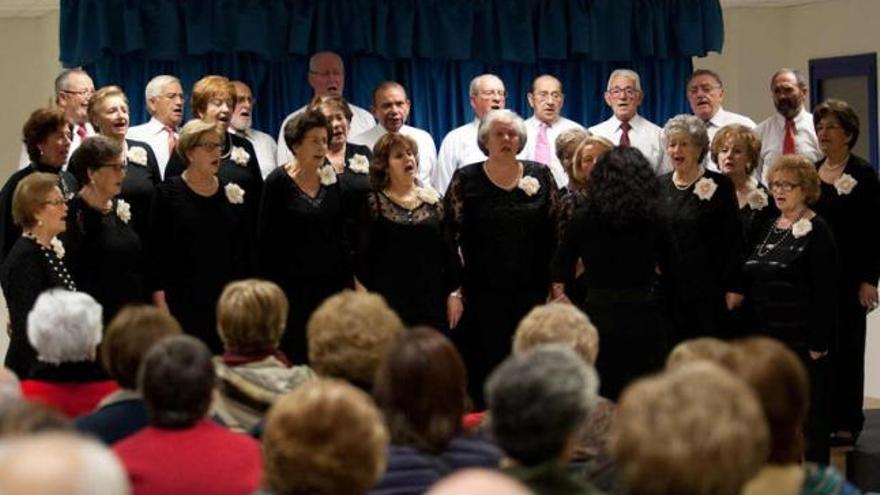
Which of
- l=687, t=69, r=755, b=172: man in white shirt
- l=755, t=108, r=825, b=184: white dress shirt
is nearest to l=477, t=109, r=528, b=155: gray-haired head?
A: l=755, t=108, r=825, b=184: white dress shirt

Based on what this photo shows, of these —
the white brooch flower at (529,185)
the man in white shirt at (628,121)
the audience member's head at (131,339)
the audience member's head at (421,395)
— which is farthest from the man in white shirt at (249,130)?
the audience member's head at (421,395)

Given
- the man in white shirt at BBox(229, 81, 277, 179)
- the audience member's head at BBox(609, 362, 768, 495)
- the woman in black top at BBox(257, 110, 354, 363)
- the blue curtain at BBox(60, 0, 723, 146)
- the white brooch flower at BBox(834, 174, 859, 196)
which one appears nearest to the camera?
the audience member's head at BBox(609, 362, 768, 495)

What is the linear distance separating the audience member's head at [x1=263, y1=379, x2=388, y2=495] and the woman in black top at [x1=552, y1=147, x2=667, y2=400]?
2992mm

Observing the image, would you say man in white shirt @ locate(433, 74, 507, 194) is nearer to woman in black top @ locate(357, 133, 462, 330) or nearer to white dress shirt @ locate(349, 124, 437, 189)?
white dress shirt @ locate(349, 124, 437, 189)

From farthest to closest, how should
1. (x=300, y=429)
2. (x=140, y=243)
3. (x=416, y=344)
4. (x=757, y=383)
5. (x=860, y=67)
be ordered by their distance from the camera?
(x=860, y=67)
(x=140, y=243)
(x=416, y=344)
(x=757, y=383)
(x=300, y=429)

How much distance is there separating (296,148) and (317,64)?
1.65 metres

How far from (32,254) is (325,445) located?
3101mm

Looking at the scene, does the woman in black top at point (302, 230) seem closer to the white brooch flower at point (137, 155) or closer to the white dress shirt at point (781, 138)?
the white brooch flower at point (137, 155)

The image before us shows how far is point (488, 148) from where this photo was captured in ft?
22.1

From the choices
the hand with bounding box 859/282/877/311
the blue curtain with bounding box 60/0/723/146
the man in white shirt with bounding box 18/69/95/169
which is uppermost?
the blue curtain with bounding box 60/0/723/146

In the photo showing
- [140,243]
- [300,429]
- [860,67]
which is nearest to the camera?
[300,429]

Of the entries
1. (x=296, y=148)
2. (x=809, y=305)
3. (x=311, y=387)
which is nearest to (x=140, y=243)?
(x=296, y=148)

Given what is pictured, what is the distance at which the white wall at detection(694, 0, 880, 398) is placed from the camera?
11273mm

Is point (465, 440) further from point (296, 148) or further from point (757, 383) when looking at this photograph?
point (296, 148)
